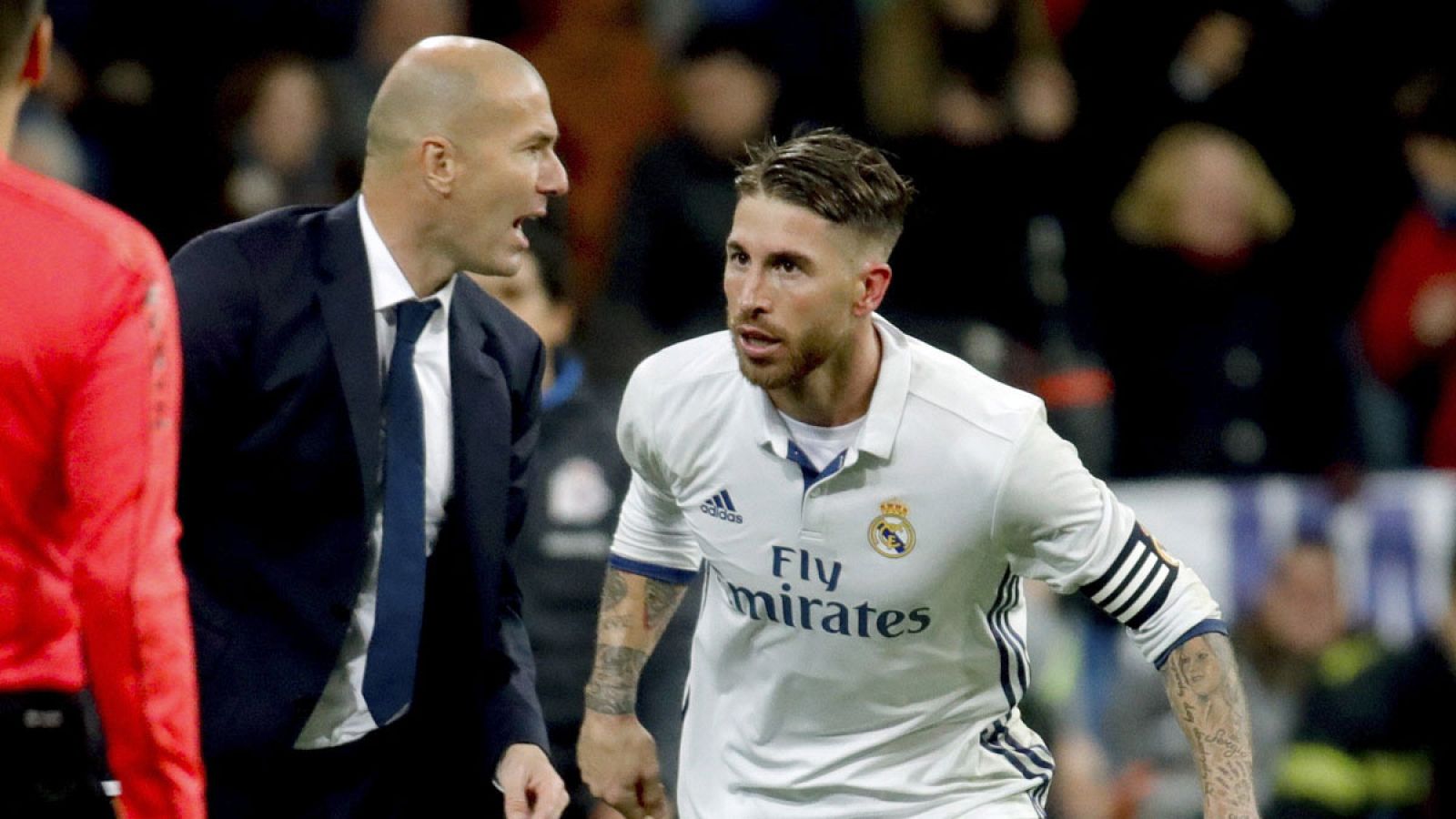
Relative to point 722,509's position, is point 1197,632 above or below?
above

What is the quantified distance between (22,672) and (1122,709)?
189 inches

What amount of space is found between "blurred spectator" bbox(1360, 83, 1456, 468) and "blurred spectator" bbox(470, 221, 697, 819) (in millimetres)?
3537

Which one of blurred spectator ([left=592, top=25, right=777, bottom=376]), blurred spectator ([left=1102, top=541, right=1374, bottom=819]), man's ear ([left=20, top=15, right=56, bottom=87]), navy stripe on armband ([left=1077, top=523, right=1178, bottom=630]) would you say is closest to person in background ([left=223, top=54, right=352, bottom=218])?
blurred spectator ([left=592, top=25, right=777, bottom=376])

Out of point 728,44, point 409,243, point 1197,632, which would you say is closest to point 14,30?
point 409,243

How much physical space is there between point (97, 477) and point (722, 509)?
1.53m

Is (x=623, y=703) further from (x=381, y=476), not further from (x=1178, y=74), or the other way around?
(x=1178, y=74)

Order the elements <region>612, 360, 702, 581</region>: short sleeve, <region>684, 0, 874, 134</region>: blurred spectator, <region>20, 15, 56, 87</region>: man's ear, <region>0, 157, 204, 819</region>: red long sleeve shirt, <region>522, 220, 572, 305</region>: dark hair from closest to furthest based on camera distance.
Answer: <region>0, 157, 204, 819</region>: red long sleeve shirt → <region>20, 15, 56, 87</region>: man's ear → <region>612, 360, 702, 581</region>: short sleeve → <region>522, 220, 572, 305</region>: dark hair → <region>684, 0, 874, 134</region>: blurred spectator

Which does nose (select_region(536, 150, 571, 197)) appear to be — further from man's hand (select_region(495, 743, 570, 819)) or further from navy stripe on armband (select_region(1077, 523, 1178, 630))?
navy stripe on armband (select_region(1077, 523, 1178, 630))

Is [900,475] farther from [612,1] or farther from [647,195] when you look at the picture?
[612,1]

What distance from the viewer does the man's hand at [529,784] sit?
3844mm

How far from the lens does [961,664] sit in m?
3.75

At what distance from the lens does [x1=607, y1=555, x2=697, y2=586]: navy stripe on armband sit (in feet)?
13.5

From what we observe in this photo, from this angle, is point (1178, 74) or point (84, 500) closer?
point (84, 500)

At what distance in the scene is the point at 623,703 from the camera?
407 centimetres
